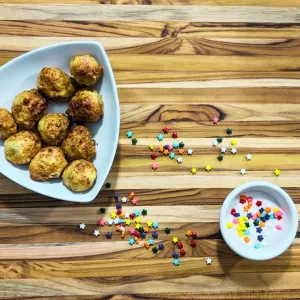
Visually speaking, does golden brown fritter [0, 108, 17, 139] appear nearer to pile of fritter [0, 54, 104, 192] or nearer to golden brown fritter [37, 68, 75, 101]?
pile of fritter [0, 54, 104, 192]

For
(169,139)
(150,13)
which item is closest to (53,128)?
(169,139)

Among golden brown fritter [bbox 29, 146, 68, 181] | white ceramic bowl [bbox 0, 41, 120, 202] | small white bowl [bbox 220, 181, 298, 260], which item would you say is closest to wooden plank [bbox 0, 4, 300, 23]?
white ceramic bowl [bbox 0, 41, 120, 202]

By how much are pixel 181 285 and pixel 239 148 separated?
0.44 meters

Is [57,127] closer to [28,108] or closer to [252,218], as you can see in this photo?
[28,108]

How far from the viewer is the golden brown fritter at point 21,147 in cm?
125

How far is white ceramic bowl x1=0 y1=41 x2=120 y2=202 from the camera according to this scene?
1262 mm

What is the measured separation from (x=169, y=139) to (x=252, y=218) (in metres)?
0.33

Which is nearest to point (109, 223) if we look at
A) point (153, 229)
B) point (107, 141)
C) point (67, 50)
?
point (153, 229)

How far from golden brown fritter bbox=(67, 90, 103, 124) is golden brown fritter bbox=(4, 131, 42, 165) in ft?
0.43

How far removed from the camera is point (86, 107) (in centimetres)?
125

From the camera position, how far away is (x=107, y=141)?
51.3 inches

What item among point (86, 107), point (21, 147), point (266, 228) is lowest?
point (266, 228)

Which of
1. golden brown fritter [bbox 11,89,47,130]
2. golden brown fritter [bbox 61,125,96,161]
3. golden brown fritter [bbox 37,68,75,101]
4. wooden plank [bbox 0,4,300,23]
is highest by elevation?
wooden plank [bbox 0,4,300,23]

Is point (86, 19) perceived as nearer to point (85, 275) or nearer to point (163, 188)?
point (163, 188)
